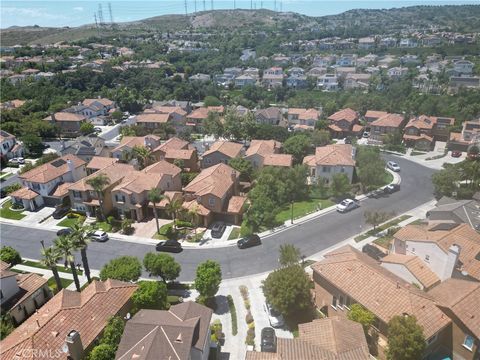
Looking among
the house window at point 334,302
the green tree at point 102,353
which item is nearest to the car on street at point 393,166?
Result: the house window at point 334,302

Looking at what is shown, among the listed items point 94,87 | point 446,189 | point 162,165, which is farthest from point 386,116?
point 94,87

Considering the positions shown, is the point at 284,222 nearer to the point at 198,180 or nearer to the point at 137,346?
the point at 198,180

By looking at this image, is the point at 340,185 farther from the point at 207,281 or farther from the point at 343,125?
the point at 343,125

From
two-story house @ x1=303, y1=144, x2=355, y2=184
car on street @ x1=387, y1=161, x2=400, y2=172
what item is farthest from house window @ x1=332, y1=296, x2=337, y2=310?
car on street @ x1=387, y1=161, x2=400, y2=172

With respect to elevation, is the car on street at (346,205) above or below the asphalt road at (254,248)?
above

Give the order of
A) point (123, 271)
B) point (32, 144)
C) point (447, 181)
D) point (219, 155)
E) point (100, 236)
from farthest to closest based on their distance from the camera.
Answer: point (32, 144), point (219, 155), point (447, 181), point (100, 236), point (123, 271)

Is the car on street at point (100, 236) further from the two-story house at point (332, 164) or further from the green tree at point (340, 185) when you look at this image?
the green tree at point (340, 185)

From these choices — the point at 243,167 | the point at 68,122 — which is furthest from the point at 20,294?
the point at 68,122
